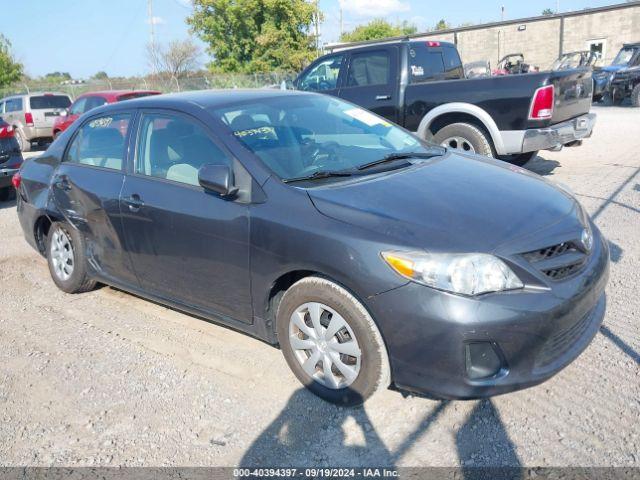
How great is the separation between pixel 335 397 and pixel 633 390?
63.7 inches

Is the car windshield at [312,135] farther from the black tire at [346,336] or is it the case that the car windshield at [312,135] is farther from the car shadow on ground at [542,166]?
the car shadow on ground at [542,166]

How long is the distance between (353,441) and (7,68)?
5624 centimetres

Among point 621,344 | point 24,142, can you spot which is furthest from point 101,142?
point 24,142

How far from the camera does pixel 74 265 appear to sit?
4801 millimetres

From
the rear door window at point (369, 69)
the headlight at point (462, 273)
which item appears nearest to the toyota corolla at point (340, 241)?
the headlight at point (462, 273)

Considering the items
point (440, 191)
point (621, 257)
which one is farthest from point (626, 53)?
point (440, 191)

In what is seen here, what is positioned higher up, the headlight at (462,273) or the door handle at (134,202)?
the door handle at (134,202)

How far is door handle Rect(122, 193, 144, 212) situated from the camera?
3.95 meters

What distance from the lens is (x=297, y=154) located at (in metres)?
3.67

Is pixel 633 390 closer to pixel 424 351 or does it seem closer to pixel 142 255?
pixel 424 351

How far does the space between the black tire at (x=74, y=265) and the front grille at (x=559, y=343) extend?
3.60 meters

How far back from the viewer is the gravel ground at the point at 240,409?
9.19 ft

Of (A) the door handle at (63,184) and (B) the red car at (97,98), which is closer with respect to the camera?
(A) the door handle at (63,184)

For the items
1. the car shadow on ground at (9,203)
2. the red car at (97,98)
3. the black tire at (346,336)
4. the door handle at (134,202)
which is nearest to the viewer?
the black tire at (346,336)
